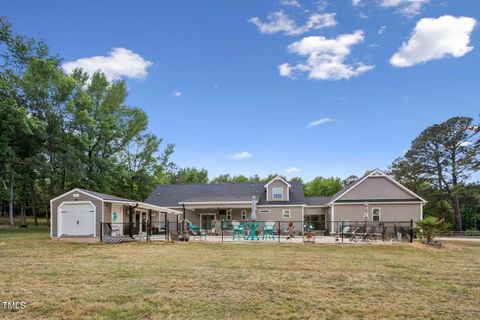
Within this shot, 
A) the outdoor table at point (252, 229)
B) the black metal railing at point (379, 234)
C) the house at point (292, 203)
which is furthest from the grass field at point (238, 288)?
the house at point (292, 203)

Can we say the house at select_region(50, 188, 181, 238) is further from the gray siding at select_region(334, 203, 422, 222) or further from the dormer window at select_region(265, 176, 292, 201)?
the gray siding at select_region(334, 203, 422, 222)

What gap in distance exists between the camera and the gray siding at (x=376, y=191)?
26.9 metres

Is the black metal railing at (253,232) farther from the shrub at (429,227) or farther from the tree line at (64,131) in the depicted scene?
the tree line at (64,131)

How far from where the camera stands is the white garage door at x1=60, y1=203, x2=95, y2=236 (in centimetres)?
2038

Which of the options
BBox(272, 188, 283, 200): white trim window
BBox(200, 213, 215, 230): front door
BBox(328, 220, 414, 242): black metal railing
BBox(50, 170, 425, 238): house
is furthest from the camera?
BBox(272, 188, 283, 200): white trim window

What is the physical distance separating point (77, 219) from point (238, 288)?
52.9ft

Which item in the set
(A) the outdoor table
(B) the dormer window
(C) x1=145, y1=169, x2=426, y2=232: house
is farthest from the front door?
(A) the outdoor table

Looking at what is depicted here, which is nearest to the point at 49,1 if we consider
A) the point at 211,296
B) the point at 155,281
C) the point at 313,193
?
the point at 155,281

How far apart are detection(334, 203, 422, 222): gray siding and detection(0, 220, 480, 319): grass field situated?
15243 millimetres

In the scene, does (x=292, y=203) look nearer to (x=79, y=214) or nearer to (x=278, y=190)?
(x=278, y=190)

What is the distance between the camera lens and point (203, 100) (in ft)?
89.7

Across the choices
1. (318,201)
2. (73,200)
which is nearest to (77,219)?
(73,200)

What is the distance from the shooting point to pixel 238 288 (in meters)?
7.52

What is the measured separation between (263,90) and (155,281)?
1921 cm
